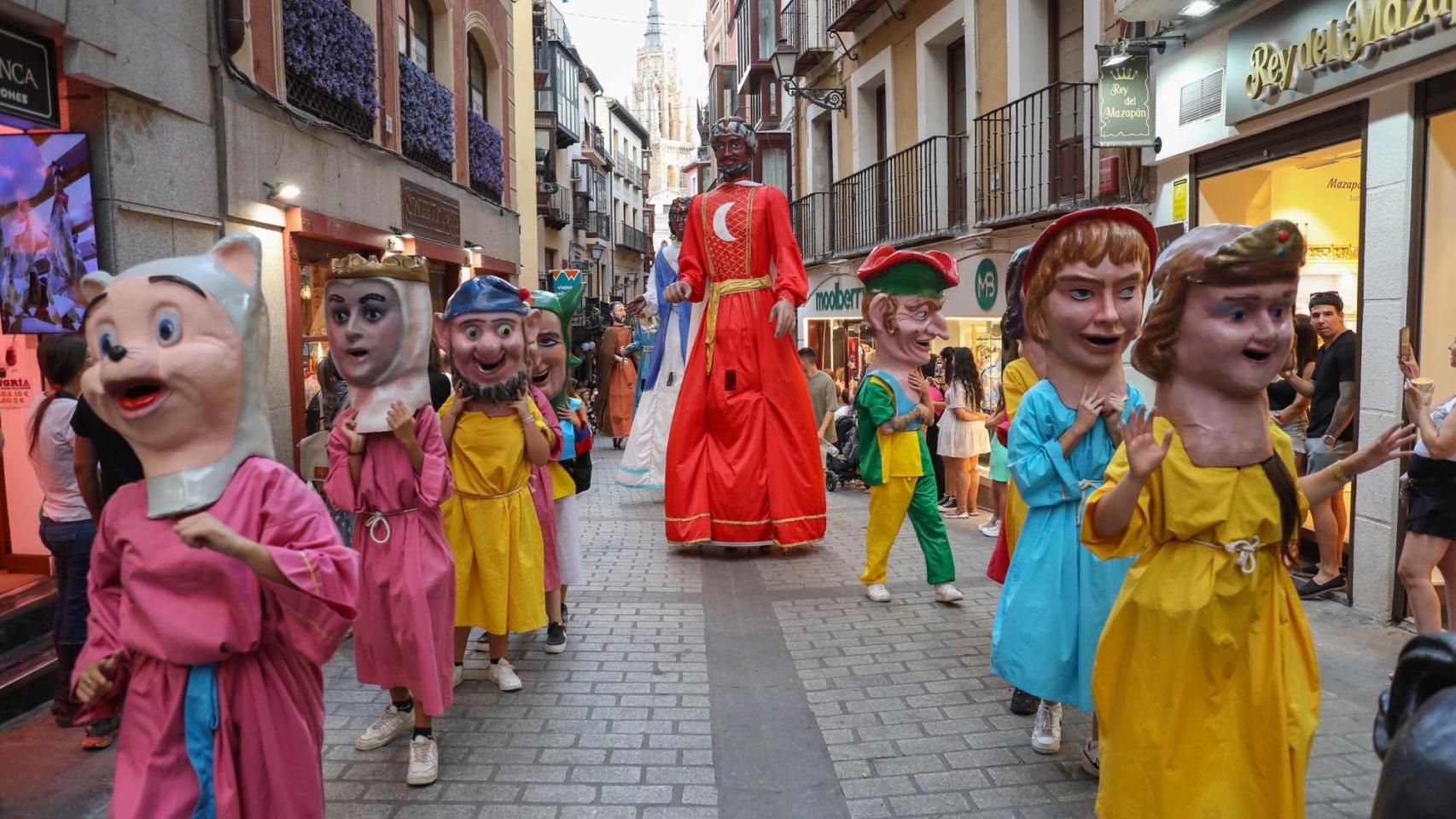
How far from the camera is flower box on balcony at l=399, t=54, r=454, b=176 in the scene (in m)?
11.2

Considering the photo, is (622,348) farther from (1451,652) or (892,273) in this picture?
(1451,652)

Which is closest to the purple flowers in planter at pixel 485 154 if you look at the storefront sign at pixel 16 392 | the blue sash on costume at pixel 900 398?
the storefront sign at pixel 16 392

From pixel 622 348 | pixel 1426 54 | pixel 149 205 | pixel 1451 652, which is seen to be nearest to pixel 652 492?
pixel 622 348

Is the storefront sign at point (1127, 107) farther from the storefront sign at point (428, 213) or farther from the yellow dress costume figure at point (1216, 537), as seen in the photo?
the storefront sign at point (428, 213)

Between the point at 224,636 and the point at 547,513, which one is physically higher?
the point at 224,636

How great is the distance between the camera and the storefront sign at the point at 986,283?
→ 1005 centimetres

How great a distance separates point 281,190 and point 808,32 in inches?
433

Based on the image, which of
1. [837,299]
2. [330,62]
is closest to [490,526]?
[330,62]

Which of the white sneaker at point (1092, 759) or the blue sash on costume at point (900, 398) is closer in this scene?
the white sneaker at point (1092, 759)

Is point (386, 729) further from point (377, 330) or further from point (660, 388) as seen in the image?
point (660, 388)

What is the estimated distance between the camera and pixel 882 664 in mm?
4809

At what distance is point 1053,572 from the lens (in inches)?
142

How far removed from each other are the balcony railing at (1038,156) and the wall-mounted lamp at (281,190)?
6.27 m

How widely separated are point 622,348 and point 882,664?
9.55 meters
